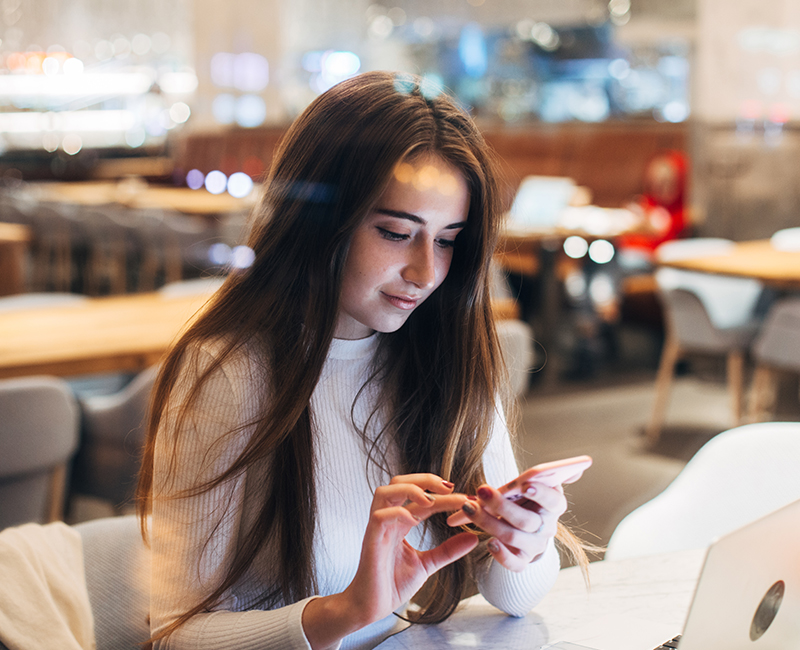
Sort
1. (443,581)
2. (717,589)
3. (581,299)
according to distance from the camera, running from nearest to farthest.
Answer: (717,589) < (443,581) < (581,299)

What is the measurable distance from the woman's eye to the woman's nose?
17mm

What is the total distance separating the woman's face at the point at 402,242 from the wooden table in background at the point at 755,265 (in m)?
2.95

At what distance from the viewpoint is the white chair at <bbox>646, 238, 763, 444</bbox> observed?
4.06 metres

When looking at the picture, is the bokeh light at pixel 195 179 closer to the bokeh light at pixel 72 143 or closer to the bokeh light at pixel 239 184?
the bokeh light at pixel 239 184

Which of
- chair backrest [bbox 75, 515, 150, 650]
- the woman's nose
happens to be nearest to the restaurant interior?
the woman's nose

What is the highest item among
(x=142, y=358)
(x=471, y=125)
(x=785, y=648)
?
(x=471, y=125)

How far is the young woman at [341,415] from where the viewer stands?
993mm

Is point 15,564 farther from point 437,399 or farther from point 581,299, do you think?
point 581,299

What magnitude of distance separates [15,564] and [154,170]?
10.3 metres

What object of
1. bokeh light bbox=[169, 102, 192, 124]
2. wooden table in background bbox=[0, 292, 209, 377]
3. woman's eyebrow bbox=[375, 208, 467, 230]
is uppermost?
bokeh light bbox=[169, 102, 192, 124]

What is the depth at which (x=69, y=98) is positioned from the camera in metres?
9.14

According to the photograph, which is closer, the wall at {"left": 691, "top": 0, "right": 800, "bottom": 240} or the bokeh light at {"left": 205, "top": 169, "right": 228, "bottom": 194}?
the wall at {"left": 691, "top": 0, "right": 800, "bottom": 240}

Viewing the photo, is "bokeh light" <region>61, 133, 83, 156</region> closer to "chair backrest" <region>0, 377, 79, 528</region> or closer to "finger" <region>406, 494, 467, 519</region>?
"chair backrest" <region>0, 377, 79, 528</region>

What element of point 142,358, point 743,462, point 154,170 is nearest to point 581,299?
point 142,358
